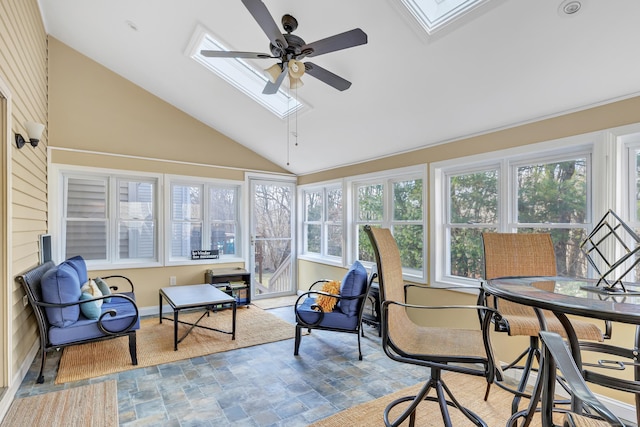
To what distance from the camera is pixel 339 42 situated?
216cm

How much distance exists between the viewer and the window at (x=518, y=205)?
269cm

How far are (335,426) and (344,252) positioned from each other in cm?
298

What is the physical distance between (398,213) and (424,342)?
98.3 inches

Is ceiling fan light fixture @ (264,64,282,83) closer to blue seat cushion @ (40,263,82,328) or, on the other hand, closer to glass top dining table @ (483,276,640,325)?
glass top dining table @ (483,276,640,325)

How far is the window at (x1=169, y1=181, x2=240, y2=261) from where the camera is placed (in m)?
5.05

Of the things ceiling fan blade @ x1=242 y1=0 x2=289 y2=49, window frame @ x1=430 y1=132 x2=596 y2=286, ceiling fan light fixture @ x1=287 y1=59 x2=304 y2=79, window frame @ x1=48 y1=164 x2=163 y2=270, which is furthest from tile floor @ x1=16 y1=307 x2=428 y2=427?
ceiling fan blade @ x1=242 y1=0 x2=289 y2=49

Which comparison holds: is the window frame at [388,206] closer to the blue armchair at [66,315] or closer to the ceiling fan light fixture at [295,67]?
the ceiling fan light fixture at [295,67]

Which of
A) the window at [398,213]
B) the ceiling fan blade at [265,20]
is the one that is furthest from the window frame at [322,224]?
the ceiling fan blade at [265,20]

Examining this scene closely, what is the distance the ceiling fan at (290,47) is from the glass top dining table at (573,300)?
1752 mm

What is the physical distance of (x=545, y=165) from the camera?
9.49ft

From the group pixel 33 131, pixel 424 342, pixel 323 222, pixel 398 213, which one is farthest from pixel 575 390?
pixel 323 222

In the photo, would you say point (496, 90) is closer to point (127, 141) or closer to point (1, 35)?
point (1, 35)

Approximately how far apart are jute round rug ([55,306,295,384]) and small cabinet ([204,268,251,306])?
387 mm

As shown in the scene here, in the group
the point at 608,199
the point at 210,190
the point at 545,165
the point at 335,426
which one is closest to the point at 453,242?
the point at 545,165
